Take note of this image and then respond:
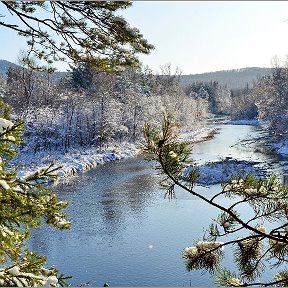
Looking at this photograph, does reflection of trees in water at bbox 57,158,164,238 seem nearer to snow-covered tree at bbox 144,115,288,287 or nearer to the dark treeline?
snow-covered tree at bbox 144,115,288,287

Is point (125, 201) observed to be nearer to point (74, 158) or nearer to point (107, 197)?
point (107, 197)

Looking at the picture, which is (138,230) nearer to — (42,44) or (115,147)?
(42,44)

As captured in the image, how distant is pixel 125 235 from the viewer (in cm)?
1140

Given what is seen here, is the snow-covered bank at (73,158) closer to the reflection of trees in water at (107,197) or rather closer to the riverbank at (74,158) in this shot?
the riverbank at (74,158)

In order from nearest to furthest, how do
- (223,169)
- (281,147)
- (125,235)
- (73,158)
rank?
(125,235), (223,169), (73,158), (281,147)

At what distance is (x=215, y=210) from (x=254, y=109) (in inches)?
1979

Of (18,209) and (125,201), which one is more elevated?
(18,209)

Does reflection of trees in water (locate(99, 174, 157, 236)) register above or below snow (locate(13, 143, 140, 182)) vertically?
below

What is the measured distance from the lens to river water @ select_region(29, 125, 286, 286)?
30.1ft

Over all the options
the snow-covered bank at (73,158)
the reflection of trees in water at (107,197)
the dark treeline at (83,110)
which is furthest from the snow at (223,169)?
the dark treeline at (83,110)

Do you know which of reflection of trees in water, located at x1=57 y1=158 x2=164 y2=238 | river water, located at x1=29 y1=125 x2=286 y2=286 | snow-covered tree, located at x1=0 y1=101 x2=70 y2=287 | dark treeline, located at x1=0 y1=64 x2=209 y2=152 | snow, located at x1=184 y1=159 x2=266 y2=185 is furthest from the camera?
dark treeline, located at x1=0 y1=64 x2=209 y2=152

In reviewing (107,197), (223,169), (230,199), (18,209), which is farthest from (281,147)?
(18,209)

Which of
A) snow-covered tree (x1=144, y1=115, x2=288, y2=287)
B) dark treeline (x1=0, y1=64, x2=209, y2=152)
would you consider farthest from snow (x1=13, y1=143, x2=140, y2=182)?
snow-covered tree (x1=144, y1=115, x2=288, y2=287)

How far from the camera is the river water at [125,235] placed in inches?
361
